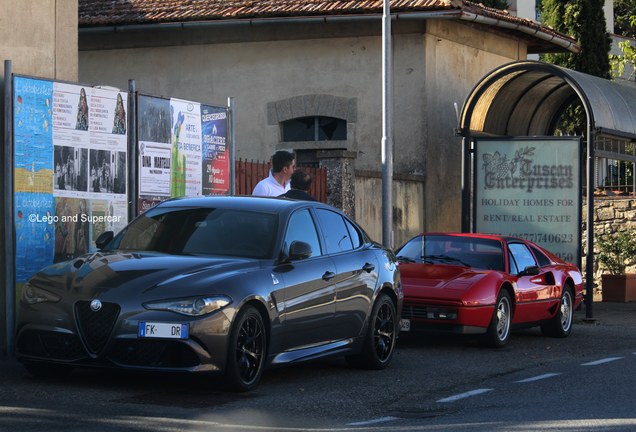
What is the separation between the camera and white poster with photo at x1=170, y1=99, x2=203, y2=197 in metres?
15.2

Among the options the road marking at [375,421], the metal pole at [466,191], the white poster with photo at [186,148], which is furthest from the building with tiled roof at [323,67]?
the road marking at [375,421]

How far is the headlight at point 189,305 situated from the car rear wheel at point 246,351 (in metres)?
0.27

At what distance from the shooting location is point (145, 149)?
573 inches

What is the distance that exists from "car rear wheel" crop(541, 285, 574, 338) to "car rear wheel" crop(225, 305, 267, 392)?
295 inches

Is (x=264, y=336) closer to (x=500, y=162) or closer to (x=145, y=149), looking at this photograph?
(x=145, y=149)

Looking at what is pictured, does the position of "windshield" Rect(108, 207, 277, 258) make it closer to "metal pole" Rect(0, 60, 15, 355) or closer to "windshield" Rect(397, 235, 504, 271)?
"metal pole" Rect(0, 60, 15, 355)

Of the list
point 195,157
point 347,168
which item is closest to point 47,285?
point 195,157

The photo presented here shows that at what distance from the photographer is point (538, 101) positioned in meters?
25.7

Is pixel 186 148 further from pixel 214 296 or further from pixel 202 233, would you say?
pixel 214 296

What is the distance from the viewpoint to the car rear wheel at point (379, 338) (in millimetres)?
12516

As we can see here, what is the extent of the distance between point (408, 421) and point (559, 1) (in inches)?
1088

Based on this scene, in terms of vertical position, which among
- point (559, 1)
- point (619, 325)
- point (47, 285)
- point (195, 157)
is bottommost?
point (619, 325)

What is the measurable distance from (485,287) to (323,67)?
38.2 feet

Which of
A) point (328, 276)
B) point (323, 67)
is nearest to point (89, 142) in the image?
point (328, 276)
